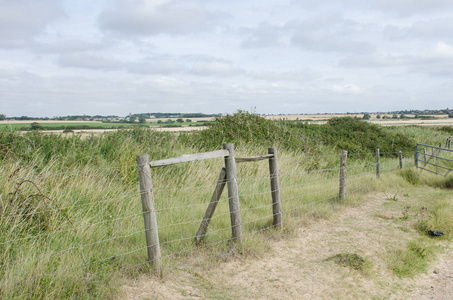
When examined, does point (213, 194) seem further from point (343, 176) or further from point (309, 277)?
point (343, 176)

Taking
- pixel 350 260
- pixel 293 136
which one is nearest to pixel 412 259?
pixel 350 260

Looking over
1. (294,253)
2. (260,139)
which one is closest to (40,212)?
(294,253)

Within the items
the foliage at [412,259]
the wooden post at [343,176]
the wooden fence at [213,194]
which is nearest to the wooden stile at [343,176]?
the wooden post at [343,176]

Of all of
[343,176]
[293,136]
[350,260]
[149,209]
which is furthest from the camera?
[293,136]

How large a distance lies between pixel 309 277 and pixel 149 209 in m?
2.49

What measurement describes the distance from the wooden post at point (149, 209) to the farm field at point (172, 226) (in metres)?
0.16

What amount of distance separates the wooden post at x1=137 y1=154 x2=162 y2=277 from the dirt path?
29 centimetres

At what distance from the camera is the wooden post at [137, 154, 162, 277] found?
4.47 m

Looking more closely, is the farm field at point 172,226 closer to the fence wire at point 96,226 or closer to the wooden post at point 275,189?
the fence wire at point 96,226

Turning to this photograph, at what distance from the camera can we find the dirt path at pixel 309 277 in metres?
4.45

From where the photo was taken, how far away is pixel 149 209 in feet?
14.8

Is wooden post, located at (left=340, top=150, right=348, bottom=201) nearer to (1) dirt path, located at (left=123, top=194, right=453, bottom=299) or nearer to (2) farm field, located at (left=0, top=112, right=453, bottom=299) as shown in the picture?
(2) farm field, located at (left=0, top=112, right=453, bottom=299)

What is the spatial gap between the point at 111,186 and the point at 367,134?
17588 mm

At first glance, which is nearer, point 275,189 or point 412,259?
point 412,259
